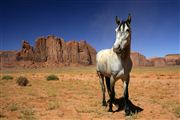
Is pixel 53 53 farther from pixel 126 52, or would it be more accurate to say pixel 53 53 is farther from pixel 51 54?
pixel 126 52

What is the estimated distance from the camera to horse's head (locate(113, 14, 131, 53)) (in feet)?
23.2

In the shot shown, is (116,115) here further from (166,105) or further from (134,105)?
→ (166,105)

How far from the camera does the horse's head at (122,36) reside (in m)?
7.09

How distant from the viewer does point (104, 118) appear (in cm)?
751

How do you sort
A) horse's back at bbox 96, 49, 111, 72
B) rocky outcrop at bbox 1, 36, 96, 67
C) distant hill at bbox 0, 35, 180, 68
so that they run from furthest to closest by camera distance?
rocky outcrop at bbox 1, 36, 96, 67
distant hill at bbox 0, 35, 180, 68
horse's back at bbox 96, 49, 111, 72

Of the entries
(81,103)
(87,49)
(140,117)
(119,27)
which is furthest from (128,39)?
(87,49)

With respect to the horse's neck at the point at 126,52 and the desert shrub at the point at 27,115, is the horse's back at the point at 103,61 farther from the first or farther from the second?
the desert shrub at the point at 27,115

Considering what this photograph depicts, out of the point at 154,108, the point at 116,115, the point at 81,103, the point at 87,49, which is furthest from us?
the point at 87,49

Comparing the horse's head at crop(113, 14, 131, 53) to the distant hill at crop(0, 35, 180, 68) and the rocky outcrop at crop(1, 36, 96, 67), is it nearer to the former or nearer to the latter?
the distant hill at crop(0, 35, 180, 68)

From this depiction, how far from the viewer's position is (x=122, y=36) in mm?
7137

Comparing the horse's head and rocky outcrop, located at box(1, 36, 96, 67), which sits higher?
rocky outcrop, located at box(1, 36, 96, 67)

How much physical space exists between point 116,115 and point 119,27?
10.5 feet

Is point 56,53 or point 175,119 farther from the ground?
point 56,53

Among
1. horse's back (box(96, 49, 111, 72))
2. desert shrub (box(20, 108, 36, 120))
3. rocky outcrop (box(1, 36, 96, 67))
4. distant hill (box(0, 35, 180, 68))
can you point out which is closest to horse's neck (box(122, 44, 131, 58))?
horse's back (box(96, 49, 111, 72))
